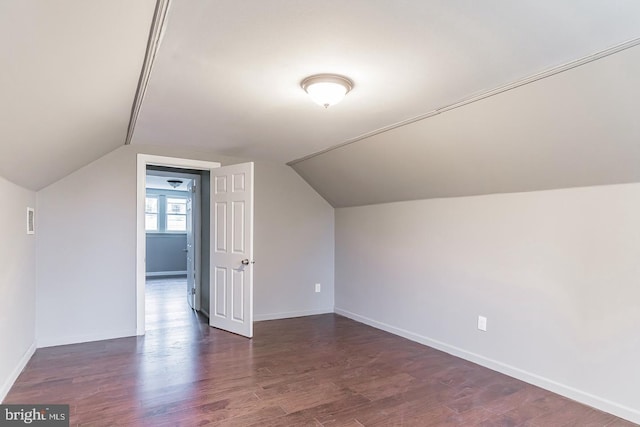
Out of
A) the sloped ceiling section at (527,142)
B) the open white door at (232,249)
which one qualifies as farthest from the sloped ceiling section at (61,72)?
the sloped ceiling section at (527,142)

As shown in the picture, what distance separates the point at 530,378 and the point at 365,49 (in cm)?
285

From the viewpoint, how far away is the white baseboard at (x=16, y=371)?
268cm

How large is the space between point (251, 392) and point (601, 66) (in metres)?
3.08

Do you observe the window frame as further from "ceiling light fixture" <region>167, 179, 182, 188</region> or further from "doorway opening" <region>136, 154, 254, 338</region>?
"doorway opening" <region>136, 154, 254, 338</region>

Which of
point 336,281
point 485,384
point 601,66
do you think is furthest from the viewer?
point 336,281

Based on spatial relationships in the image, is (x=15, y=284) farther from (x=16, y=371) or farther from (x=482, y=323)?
(x=482, y=323)

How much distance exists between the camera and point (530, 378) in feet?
10.2

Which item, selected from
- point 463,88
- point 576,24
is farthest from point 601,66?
point 463,88

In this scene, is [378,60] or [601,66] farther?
[378,60]

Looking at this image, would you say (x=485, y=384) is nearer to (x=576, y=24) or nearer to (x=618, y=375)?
(x=618, y=375)

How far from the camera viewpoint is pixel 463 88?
258 cm

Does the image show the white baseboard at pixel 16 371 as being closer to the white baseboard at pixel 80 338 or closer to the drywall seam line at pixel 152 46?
the white baseboard at pixel 80 338

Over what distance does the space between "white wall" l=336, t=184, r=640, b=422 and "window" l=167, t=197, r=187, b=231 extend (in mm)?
6846

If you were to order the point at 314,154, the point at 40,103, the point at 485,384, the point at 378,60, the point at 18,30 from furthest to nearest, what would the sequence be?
the point at 314,154, the point at 485,384, the point at 378,60, the point at 40,103, the point at 18,30
